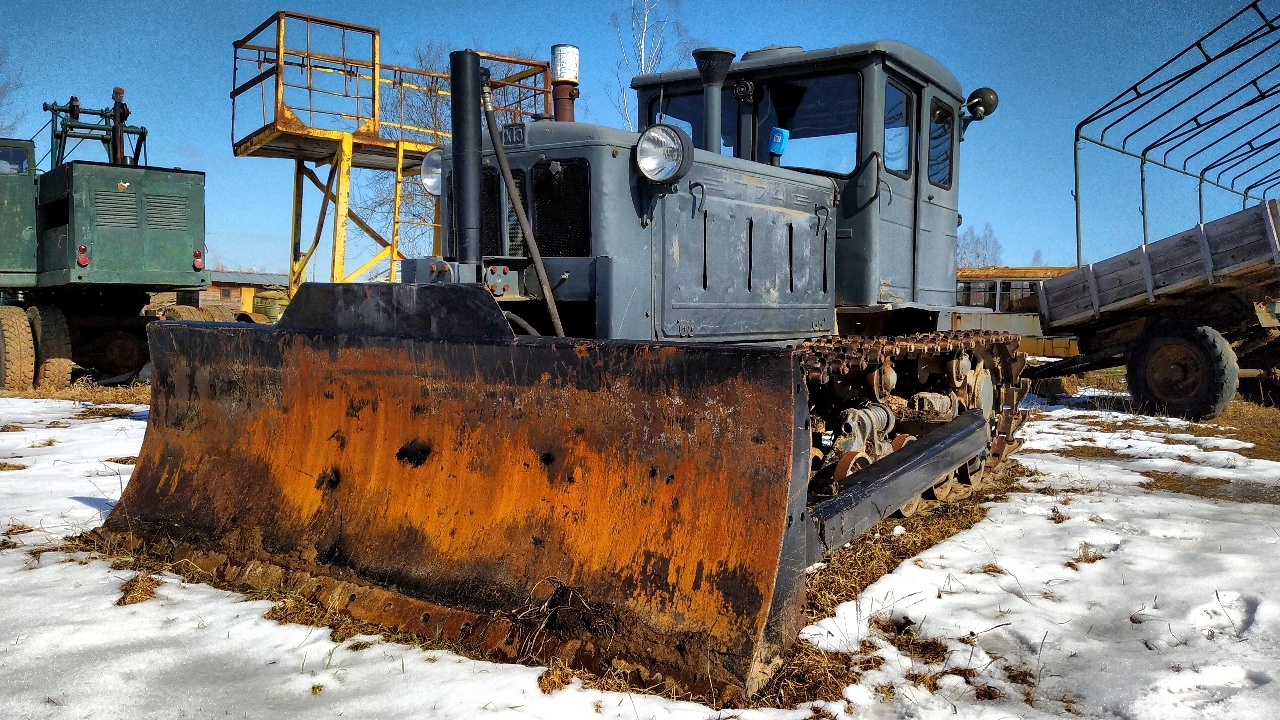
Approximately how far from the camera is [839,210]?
18.3 feet

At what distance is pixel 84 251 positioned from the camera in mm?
12336

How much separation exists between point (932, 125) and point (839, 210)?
49.5 inches

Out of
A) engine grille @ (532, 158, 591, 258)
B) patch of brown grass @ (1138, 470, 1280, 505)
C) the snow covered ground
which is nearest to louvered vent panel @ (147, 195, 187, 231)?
the snow covered ground

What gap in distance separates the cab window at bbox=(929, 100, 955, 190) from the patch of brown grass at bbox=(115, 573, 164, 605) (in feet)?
17.1

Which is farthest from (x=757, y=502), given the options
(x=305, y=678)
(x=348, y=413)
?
(x=348, y=413)

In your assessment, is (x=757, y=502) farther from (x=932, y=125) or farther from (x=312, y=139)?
(x=312, y=139)

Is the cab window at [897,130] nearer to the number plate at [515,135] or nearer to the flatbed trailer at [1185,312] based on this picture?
the number plate at [515,135]

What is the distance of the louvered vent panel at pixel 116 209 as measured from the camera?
12.4m

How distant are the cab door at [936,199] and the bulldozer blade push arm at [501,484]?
358 cm

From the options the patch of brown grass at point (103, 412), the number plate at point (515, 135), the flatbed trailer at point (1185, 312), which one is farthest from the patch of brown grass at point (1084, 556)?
the patch of brown grass at point (103, 412)

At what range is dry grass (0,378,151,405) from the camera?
38.5 feet

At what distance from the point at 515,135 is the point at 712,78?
1170 millimetres

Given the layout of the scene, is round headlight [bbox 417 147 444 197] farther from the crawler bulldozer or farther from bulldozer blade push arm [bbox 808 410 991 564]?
bulldozer blade push arm [bbox 808 410 991 564]

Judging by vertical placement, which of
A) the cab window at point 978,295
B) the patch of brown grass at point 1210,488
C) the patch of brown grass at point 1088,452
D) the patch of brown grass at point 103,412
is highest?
the cab window at point 978,295
